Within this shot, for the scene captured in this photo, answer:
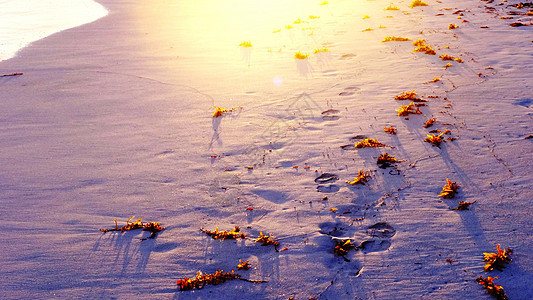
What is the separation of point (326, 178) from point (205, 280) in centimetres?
189

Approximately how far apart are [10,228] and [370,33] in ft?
30.0

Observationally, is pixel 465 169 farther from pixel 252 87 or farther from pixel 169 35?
pixel 169 35

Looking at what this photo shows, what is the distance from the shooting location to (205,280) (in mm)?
3281

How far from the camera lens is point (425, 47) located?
8.40 meters

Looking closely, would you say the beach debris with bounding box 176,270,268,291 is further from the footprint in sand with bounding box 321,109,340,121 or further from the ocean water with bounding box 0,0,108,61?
the ocean water with bounding box 0,0,108,61

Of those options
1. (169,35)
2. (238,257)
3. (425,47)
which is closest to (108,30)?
(169,35)

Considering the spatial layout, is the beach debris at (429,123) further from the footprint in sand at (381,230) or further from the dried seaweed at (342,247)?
the dried seaweed at (342,247)

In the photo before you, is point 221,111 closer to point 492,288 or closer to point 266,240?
point 266,240

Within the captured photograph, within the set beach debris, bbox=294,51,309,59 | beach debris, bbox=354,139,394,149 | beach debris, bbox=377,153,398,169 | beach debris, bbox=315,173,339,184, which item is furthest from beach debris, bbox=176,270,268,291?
beach debris, bbox=294,51,309,59

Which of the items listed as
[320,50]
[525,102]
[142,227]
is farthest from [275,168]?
[320,50]

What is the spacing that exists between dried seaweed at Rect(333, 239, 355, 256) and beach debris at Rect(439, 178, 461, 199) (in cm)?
121

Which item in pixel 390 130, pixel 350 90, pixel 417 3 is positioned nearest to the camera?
pixel 390 130

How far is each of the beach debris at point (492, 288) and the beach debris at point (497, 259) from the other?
0.14 metres

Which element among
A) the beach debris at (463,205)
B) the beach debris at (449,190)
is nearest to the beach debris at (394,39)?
the beach debris at (449,190)
